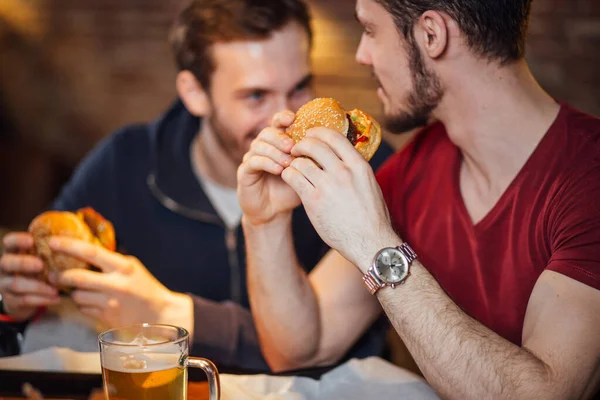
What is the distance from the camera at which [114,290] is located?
157 centimetres

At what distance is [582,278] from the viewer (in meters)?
1.25

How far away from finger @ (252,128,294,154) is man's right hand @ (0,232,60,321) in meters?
0.58

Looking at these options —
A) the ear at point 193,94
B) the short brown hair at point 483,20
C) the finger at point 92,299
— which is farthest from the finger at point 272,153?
the ear at point 193,94

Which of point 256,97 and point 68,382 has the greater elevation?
point 256,97

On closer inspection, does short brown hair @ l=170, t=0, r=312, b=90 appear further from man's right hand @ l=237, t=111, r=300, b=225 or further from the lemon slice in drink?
the lemon slice in drink

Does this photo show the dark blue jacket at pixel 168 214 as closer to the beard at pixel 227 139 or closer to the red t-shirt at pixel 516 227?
the beard at pixel 227 139

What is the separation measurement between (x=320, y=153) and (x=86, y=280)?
2.07ft

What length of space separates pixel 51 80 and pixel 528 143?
314 cm

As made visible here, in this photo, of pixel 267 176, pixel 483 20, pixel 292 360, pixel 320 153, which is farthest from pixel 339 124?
pixel 292 360

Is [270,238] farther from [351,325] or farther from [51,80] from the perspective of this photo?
[51,80]

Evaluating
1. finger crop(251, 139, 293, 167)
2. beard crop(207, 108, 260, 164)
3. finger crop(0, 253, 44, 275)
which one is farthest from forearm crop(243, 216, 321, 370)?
beard crop(207, 108, 260, 164)

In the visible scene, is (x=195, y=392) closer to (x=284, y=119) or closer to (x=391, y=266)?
(x=391, y=266)

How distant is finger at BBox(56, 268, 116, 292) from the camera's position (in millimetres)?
1557

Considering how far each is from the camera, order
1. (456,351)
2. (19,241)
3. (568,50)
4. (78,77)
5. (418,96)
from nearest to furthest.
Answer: (456,351), (418,96), (19,241), (568,50), (78,77)
